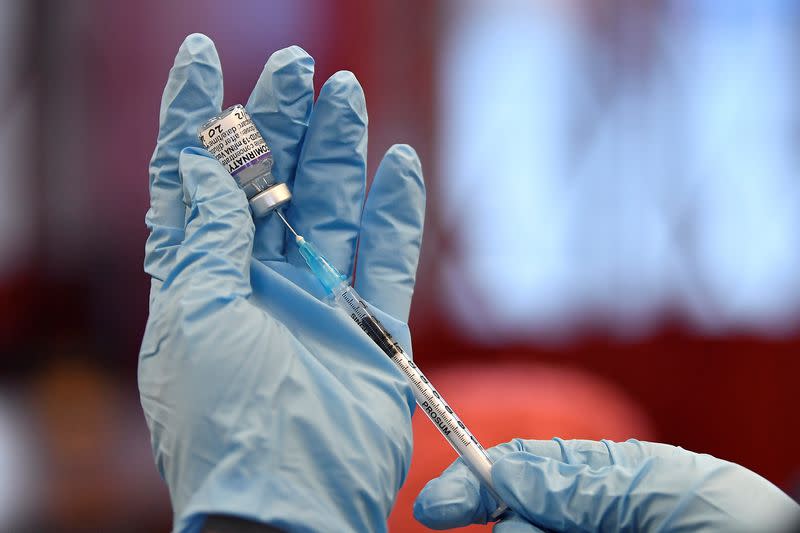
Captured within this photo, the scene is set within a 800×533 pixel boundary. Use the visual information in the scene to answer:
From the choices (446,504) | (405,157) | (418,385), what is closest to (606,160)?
(405,157)

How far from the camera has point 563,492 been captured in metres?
0.77

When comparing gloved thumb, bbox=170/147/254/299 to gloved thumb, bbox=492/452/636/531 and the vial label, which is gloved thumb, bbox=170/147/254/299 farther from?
gloved thumb, bbox=492/452/636/531

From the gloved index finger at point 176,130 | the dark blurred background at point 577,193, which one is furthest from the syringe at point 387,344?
the dark blurred background at point 577,193

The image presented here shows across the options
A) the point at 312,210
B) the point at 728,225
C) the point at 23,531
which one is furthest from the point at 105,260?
the point at 728,225

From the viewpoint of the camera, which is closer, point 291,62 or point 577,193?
point 291,62

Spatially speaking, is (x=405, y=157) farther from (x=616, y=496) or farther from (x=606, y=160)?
(x=606, y=160)

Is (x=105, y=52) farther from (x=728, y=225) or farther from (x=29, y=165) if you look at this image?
(x=728, y=225)

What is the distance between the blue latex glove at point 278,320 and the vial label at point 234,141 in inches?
0.8

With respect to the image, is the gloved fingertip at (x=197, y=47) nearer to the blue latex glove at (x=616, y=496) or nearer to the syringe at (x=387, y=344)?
the syringe at (x=387, y=344)

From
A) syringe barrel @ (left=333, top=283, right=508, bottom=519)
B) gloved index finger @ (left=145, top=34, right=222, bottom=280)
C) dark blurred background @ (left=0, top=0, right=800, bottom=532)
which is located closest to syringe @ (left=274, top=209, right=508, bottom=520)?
syringe barrel @ (left=333, top=283, right=508, bottom=519)

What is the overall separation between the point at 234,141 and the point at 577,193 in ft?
5.22

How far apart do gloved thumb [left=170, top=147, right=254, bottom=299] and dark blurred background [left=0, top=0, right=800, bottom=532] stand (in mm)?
1385

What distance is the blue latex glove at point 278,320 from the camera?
707mm

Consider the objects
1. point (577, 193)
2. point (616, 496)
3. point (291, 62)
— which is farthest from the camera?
point (577, 193)
